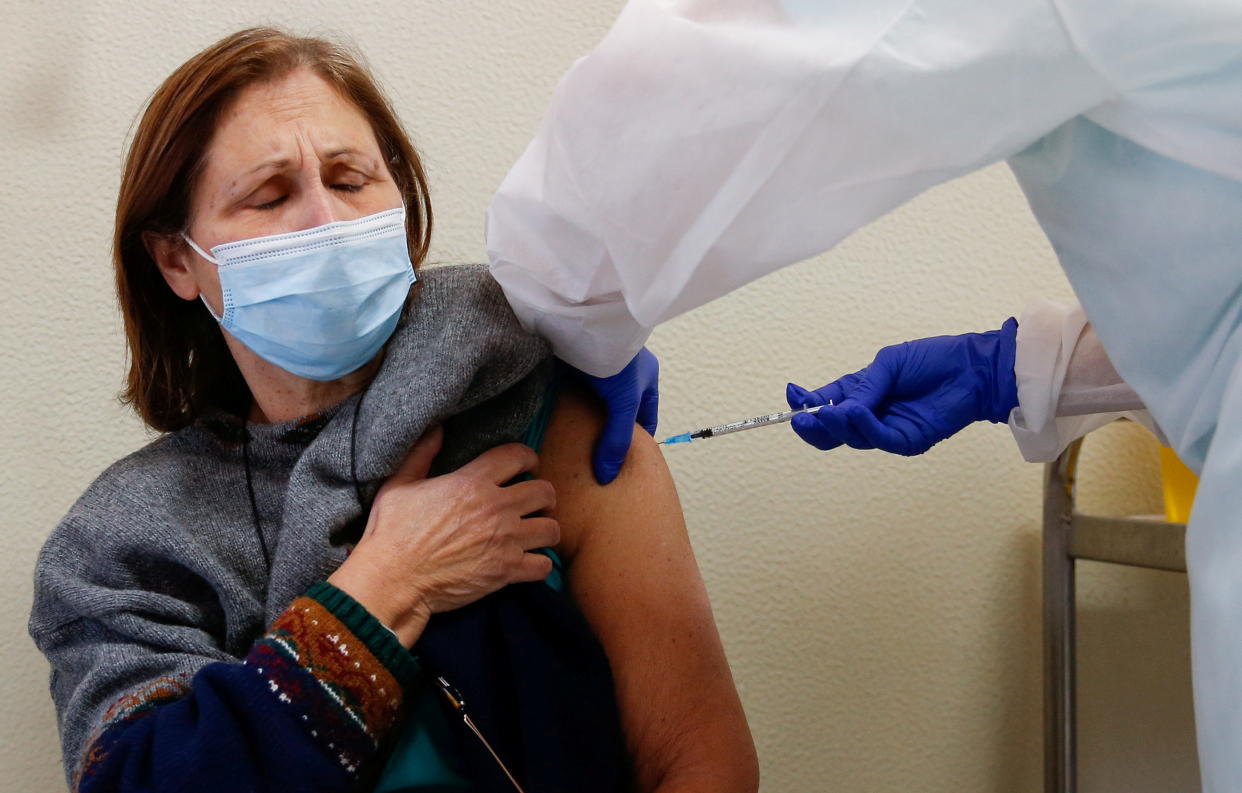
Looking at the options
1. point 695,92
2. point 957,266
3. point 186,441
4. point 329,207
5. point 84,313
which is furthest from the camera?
point 957,266

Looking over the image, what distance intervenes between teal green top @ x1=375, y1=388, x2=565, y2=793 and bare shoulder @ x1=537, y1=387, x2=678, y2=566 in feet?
0.78

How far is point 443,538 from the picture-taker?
1.05 m

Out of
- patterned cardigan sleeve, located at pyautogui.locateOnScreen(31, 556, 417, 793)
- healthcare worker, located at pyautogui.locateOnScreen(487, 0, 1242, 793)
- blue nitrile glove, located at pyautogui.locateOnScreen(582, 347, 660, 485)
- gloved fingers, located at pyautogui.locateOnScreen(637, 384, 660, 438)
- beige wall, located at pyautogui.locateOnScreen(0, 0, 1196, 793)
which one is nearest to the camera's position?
healthcare worker, located at pyautogui.locateOnScreen(487, 0, 1242, 793)

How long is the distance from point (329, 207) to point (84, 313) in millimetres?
597

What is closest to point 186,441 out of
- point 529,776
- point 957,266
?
point 529,776

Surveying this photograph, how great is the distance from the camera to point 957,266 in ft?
5.48

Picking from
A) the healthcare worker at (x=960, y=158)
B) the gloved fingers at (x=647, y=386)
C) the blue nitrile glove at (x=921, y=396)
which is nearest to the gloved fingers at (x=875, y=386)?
the blue nitrile glove at (x=921, y=396)

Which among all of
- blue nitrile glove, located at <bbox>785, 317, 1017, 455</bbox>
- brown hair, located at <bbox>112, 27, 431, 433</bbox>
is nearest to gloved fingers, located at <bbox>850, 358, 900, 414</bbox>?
blue nitrile glove, located at <bbox>785, 317, 1017, 455</bbox>

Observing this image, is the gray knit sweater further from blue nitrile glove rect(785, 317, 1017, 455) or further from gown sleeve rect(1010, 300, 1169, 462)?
gown sleeve rect(1010, 300, 1169, 462)

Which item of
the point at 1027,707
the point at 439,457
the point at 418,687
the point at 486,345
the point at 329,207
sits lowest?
the point at 1027,707

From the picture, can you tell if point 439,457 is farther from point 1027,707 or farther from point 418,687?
point 1027,707

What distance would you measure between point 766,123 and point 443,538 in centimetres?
55

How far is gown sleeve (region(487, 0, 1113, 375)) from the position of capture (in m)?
0.69

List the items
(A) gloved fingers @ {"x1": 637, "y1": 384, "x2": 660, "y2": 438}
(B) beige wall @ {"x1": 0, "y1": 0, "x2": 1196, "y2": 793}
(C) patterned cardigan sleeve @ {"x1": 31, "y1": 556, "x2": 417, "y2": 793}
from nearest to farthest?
(C) patterned cardigan sleeve @ {"x1": 31, "y1": 556, "x2": 417, "y2": 793}, (A) gloved fingers @ {"x1": 637, "y1": 384, "x2": 660, "y2": 438}, (B) beige wall @ {"x1": 0, "y1": 0, "x2": 1196, "y2": 793}
